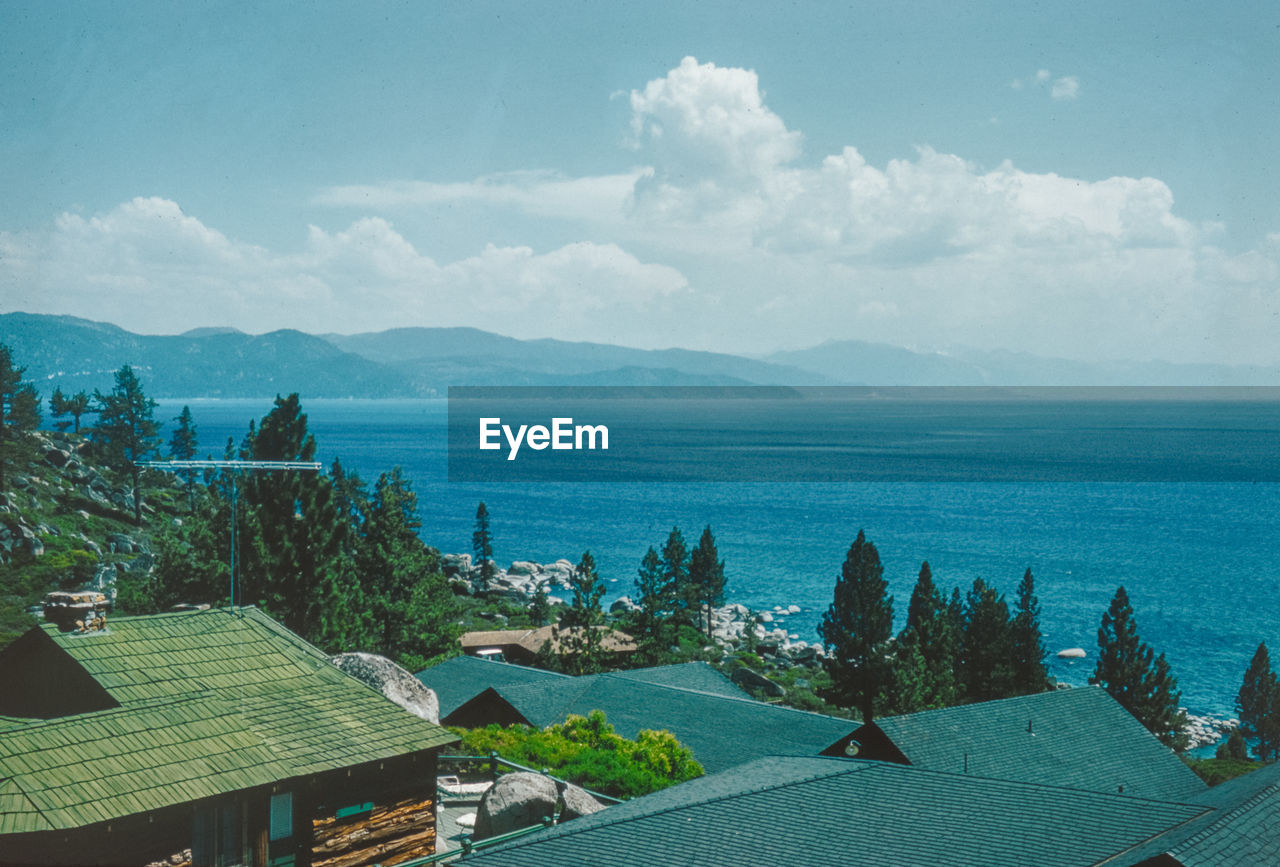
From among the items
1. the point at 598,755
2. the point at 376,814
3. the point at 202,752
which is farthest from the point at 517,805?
the point at 598,755

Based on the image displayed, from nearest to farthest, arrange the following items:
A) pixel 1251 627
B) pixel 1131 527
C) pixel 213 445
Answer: pixel 1251 627 → pixel 1131 527 → pixel 213 445

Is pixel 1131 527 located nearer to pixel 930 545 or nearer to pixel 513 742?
pixel 930 545

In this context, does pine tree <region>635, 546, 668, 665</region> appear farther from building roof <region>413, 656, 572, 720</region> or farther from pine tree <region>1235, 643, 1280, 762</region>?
pine tree <region>1235, 643, 1280, 762</region>

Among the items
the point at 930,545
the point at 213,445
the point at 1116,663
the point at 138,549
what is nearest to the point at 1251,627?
the point at 930,545

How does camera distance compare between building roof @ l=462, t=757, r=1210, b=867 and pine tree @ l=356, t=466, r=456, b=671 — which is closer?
building roof @ l=462, t=757, r=1210, b=867

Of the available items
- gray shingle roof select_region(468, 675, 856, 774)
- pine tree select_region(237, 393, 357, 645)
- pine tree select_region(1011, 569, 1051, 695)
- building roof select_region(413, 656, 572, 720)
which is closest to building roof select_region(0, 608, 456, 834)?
pine tree select_region(237, 393, 357, 645)
